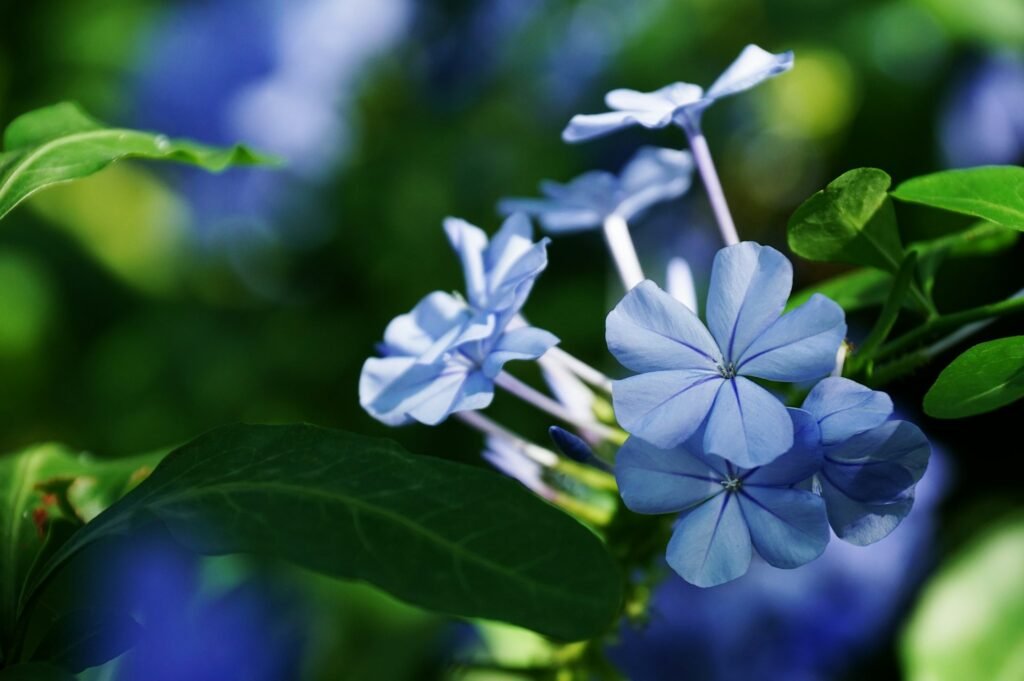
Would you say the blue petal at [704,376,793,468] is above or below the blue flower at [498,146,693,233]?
below

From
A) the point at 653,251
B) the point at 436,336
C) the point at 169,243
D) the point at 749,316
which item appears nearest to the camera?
the point at 749,316

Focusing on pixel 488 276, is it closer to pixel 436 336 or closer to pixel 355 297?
pixel 436 336

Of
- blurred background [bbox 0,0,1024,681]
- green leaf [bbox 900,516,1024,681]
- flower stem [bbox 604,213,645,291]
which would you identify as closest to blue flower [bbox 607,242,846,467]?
flower stem [bbox 604,213,645,291]

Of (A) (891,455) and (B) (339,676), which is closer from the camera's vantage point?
(A) (891,455)

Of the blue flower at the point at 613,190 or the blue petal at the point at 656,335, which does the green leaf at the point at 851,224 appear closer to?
the blue petal at the point at 656,335

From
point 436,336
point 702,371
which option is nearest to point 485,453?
point 436,336

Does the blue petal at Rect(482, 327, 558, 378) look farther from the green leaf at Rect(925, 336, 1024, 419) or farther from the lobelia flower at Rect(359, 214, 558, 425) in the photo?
the green leaf at Rect(925, 336, 1024, 419)

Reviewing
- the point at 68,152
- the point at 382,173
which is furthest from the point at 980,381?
the point at 382,173
